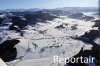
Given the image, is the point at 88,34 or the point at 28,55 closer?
the point at 28,55

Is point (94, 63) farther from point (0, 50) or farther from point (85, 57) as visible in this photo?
point (0, 50)

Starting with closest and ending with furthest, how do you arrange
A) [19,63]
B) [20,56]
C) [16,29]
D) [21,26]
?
[19,63] → [20,56] → [16,29] → [21,26]

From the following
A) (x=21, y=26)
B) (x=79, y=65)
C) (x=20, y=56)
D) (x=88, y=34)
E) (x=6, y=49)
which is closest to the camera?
(x=79, y=65)

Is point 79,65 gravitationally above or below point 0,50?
above

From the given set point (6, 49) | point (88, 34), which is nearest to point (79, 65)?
point (6, 49)

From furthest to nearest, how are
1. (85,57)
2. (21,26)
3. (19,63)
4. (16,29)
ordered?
(21,26), (16,29), (19,63), (85,57)

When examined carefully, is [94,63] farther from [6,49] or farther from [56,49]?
[6,49]

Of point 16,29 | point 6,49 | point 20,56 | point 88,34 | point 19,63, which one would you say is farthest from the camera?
point 16,29

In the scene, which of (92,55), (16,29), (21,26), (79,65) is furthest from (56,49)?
(21,26)

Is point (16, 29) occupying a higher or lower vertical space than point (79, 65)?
lower
